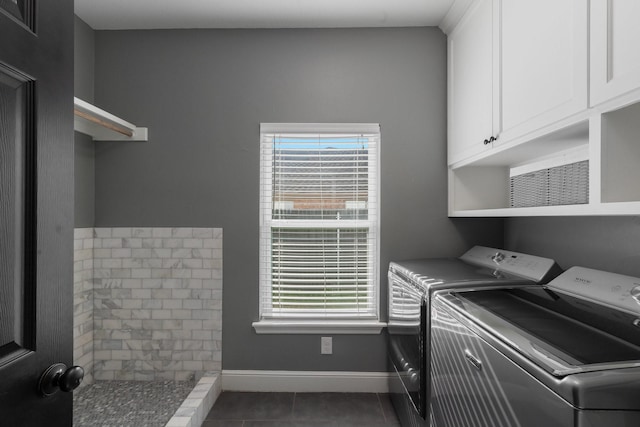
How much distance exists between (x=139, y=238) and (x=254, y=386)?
132 centimetres

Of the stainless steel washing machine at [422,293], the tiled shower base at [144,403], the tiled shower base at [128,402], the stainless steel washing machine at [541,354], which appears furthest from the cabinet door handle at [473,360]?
the tiled shower base at [128,402]

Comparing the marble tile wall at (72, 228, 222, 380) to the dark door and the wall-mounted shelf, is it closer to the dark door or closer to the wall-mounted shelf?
the wall-mounted shelf

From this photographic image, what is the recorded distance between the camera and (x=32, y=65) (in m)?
0.79

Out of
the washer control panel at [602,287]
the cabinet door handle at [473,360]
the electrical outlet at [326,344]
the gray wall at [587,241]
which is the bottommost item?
the electrical outlet at [326,344]

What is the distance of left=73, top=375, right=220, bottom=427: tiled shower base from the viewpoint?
6.50 feet

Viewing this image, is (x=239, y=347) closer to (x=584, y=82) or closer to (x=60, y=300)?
(x=60, y=300)

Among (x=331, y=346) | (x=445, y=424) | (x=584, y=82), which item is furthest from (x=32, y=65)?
(x=331, y=346)

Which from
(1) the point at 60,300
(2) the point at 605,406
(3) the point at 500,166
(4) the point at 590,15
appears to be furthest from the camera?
(3) the point at 500,166

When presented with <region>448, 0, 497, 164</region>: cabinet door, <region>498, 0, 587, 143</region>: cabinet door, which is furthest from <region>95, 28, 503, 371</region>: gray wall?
<region>498, 0, 587, 143</region>: cabinet door

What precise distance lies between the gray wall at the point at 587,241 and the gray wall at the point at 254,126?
385 mm

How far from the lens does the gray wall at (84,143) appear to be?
7.72 ft

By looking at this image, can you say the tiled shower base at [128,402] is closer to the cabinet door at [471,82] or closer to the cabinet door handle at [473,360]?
the cabinet door handle at [473,360]

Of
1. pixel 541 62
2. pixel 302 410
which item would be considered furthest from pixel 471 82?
pixel 302 410

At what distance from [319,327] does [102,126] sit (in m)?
1.92
